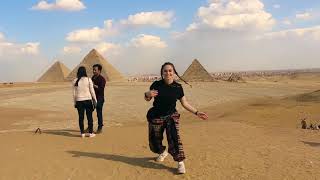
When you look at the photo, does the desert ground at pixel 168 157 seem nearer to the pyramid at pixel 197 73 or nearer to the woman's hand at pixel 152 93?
the woman's hand at pixel 152 93

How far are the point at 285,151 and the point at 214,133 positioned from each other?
88.8 inches

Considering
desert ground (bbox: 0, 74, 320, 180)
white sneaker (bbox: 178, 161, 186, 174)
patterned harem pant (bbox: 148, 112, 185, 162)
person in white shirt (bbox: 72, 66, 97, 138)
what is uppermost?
person in white shirt (bbox: 72, 66, 97, 138)

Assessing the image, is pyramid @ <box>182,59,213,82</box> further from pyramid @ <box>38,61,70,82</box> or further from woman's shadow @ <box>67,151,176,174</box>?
woman's shadow @ <box>67,151,176,174</box>

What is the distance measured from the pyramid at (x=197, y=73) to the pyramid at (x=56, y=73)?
95.3 feet

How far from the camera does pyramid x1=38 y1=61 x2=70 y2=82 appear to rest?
86269mm

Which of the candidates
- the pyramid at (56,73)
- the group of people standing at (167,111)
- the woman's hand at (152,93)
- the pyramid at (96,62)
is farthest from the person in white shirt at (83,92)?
the pyramid at (56,73)

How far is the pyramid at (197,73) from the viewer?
67.5 meters

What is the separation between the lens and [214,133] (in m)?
8.82

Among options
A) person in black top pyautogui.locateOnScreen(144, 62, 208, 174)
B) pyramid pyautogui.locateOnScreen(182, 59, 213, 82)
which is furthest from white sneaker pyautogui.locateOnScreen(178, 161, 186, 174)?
pyramid pyautogui.locateOnScreen(182, 59, 213, 82)

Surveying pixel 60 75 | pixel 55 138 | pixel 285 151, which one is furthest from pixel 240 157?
pixel 60 75

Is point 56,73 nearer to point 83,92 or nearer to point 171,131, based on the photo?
point 83,92

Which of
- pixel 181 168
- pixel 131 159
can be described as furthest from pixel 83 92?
pixel 181 168

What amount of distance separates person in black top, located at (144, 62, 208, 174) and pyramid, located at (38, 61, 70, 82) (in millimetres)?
81389

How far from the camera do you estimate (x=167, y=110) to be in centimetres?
568
